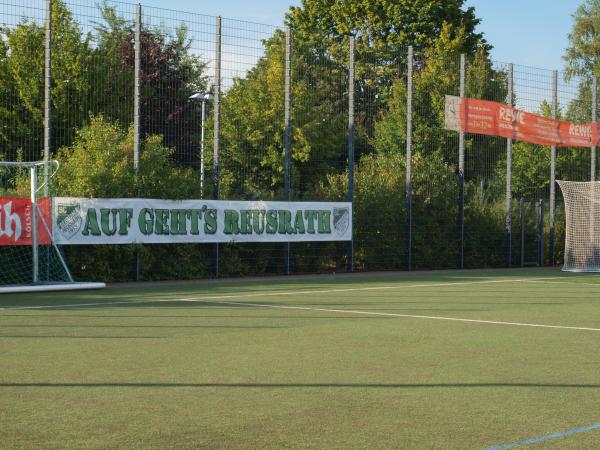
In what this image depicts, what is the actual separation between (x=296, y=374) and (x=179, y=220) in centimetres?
1370

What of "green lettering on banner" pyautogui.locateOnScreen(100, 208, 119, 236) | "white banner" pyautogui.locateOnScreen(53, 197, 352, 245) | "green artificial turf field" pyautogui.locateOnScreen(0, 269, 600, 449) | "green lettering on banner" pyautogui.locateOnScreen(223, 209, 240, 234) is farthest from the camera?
"green lettering on banner" pyautogui.locateOnScreen(223, 209, 240, 234)

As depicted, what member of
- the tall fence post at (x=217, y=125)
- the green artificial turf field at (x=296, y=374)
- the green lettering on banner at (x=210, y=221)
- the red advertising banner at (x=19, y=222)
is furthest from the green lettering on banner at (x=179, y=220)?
the green artificial turf field at (x=296, y=374)

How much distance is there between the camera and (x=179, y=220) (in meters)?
21.6

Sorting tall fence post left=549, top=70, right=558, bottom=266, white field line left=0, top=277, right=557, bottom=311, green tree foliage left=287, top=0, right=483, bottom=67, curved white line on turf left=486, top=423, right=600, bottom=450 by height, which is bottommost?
curved white line on turf left=486, top=423, right=600, bottom=450

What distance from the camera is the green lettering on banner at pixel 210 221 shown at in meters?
22.2

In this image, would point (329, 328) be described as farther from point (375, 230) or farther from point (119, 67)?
point (375, 230)

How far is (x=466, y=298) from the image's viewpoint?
55.4 feet

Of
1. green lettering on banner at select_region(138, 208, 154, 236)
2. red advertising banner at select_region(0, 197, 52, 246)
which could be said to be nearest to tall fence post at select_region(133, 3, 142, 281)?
→ green lettering on banner at select_region(138, 208, 154, 236)

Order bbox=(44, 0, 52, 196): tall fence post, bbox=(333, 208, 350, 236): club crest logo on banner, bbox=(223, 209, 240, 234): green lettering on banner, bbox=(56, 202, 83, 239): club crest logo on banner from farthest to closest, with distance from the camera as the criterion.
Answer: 1. bbox=(333, 208, 350, 236): club crest logo on banner
2. bbox=(223, 209, 240, 234): green lettering on banner
3. bbox=(44, 0, 52, 196): tall fence post
4. bbox=(56, 202, 83, 239): club crest logo on banner

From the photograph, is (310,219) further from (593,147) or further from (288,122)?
(593,147)

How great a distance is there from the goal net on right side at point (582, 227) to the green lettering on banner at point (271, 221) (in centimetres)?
882

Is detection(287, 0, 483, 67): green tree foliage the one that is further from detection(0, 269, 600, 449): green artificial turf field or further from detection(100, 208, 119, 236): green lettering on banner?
detection(0, 269, 600, 449): green artificial turf field

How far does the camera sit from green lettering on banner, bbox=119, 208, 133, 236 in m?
20.5

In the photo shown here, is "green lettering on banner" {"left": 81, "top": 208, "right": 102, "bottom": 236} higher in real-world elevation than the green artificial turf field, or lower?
higher
